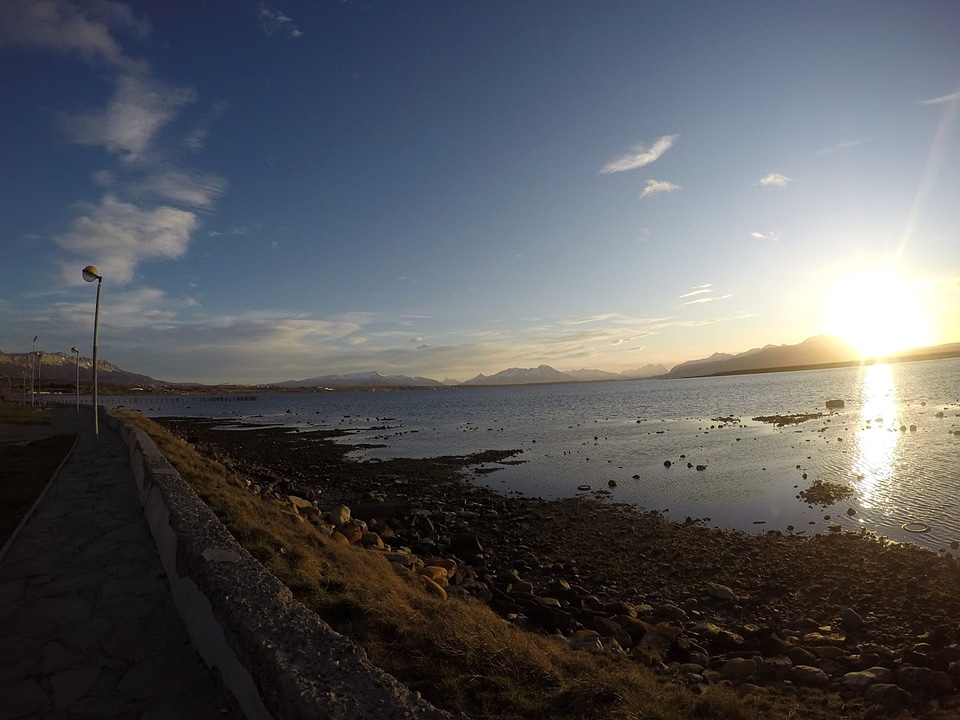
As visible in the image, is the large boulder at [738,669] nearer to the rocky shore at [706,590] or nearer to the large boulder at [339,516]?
the rocky shore at [706,590]

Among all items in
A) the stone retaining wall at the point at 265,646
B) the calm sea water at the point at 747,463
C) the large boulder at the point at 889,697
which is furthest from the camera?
the calm sea water at the point at 747,463

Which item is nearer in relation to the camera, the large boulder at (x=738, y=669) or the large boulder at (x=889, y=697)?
the large boulder at (x=889, y=697)

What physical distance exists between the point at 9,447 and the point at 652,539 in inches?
784

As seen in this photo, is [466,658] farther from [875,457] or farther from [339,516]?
[875,457]

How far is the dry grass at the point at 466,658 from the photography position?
12.8 feet

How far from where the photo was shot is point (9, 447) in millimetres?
16922

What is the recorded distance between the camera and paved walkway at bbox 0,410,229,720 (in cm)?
377

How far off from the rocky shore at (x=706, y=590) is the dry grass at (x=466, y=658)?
151 centimetres

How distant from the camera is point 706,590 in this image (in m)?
10.9

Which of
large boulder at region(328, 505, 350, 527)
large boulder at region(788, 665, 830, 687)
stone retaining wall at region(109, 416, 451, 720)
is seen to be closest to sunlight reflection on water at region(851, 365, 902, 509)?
large boulder at region(788, 665, 830, 687)

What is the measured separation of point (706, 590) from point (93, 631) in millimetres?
10398

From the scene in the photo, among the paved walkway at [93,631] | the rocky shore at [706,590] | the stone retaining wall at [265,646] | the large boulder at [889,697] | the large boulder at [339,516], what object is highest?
the stone retaining wall at [265,646]

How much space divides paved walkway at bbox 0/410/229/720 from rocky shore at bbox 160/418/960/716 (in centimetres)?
452

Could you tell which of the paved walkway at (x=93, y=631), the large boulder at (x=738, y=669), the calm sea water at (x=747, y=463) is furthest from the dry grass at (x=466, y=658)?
the calm sea water at (x=747, y=463)
